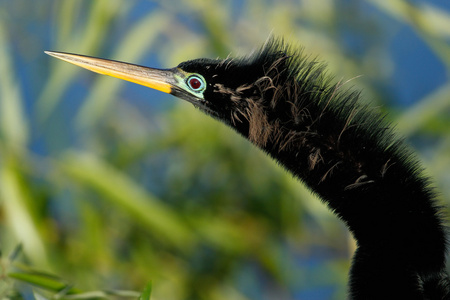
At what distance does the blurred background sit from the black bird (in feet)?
3.09

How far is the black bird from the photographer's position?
74 centimetres

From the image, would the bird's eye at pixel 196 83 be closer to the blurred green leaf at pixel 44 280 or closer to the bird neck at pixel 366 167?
the bird neck at pixel 366 167

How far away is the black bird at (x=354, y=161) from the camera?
0.74m

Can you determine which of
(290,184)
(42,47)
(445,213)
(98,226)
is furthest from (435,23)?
(42,47)

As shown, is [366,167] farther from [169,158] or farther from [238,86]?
[169,158]

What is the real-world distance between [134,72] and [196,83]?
0.10 metres

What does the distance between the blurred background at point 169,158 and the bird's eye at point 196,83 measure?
95cm

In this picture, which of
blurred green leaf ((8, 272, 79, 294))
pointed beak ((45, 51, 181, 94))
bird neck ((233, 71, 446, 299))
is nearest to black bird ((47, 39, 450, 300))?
bird neck ((233, 71, 446, 299))

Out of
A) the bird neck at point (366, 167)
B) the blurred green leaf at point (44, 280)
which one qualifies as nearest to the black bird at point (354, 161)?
the bird neck at point (366, 167)

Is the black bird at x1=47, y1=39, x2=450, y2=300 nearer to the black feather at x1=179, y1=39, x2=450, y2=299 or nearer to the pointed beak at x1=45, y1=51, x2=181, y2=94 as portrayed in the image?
the black feather at x1=179, y1=39, x2=450, y2=299

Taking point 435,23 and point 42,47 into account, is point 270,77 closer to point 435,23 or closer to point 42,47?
point 435,23

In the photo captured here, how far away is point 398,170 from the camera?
0.75 m

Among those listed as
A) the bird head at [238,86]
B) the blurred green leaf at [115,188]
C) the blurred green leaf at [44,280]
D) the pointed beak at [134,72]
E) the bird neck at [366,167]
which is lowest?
the blurred green leaf at [44,280]

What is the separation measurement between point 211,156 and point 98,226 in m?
0.52
